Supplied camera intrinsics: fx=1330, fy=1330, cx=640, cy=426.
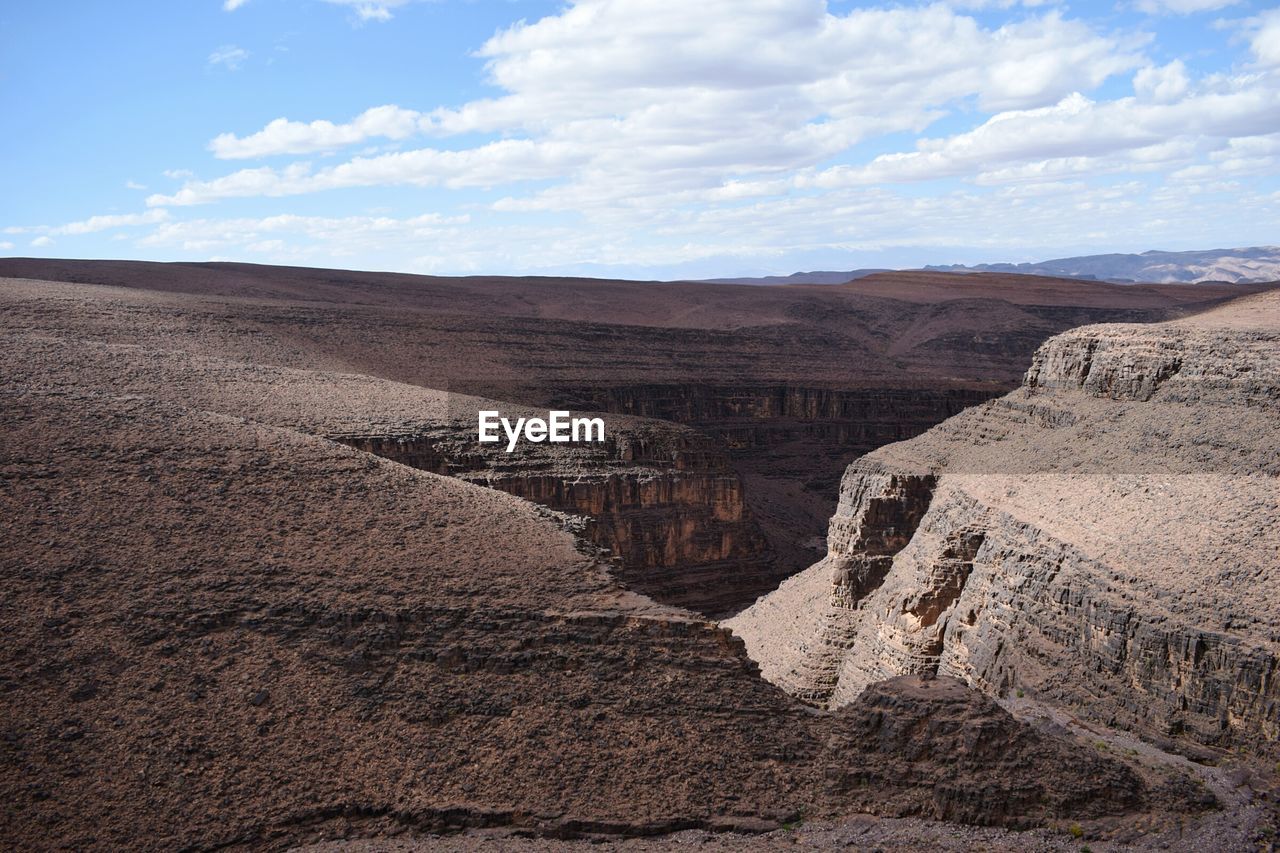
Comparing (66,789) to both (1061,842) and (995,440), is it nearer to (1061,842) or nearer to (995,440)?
(1061,842)

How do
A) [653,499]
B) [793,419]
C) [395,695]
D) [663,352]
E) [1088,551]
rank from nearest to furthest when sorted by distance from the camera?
[395,695] → [1088,551] → [653,499] → [793,419] → [663,352]

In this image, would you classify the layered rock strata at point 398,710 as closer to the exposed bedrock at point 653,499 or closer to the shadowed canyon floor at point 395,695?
the shadowed canyon floor at point 395,695

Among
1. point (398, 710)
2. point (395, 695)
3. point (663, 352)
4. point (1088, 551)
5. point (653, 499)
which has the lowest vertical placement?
point (653, 499)

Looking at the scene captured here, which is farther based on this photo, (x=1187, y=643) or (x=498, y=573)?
(x=1187, y=643)

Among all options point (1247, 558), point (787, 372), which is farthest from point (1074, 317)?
point (1247, 558)

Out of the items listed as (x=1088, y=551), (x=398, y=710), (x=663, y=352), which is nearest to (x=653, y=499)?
(x=1088, y=551)

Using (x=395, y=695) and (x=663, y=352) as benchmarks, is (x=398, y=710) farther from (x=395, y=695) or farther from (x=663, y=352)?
(x=663, y=352)
